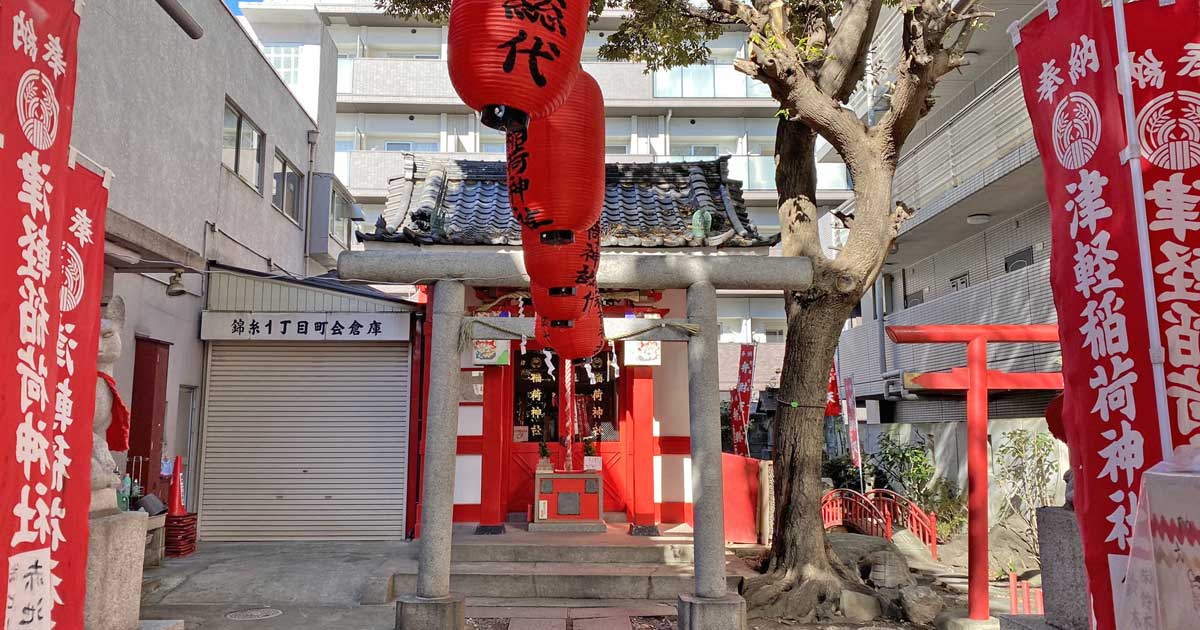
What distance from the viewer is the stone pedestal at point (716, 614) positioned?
8023 millimetres

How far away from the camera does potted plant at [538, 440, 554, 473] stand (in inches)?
513

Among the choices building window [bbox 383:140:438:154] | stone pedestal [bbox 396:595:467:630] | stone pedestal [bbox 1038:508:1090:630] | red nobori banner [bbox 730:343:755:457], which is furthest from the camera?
building window [bbox 383:140:438:154]

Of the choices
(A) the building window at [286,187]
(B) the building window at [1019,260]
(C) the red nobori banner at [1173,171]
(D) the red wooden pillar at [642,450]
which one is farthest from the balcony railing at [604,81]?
(C) the red nobori banner at [1173,171]

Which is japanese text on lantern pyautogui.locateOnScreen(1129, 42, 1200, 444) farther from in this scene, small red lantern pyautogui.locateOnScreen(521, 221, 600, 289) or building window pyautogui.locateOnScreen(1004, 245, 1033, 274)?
building window pyautogui.locateOnScreen(1004, 245, 1033, 274)

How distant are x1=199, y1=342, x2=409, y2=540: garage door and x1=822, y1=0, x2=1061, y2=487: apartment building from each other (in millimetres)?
10748

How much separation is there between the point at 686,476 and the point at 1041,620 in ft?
26.5

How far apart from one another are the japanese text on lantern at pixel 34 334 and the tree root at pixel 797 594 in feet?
25.1

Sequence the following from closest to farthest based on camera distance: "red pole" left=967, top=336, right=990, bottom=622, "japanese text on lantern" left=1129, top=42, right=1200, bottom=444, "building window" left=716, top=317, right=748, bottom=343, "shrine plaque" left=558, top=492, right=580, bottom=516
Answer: "japanese text on lantern" left=1129, top=42, right=1200, bottom=444 < "red pole" left=967, top=336, right=990, bottom=622 < "shrine plaque" left=558, top=492, right=580, bottom=516 < "building window" left=716, top=317, right=748, bottom=343

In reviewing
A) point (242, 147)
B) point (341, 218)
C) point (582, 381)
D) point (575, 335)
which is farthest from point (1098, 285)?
point (341, 218)

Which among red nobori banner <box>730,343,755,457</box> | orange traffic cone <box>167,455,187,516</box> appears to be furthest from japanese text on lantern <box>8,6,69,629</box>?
red nobori banner <box>730,343,755,457</box>

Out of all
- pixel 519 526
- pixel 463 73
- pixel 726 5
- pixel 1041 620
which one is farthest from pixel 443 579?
pixel 726 5

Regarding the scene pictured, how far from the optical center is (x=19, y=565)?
4168 mm

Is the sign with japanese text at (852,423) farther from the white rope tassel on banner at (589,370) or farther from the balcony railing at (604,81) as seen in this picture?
the balcony railing at (604,81)

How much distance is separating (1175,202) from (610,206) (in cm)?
1066
